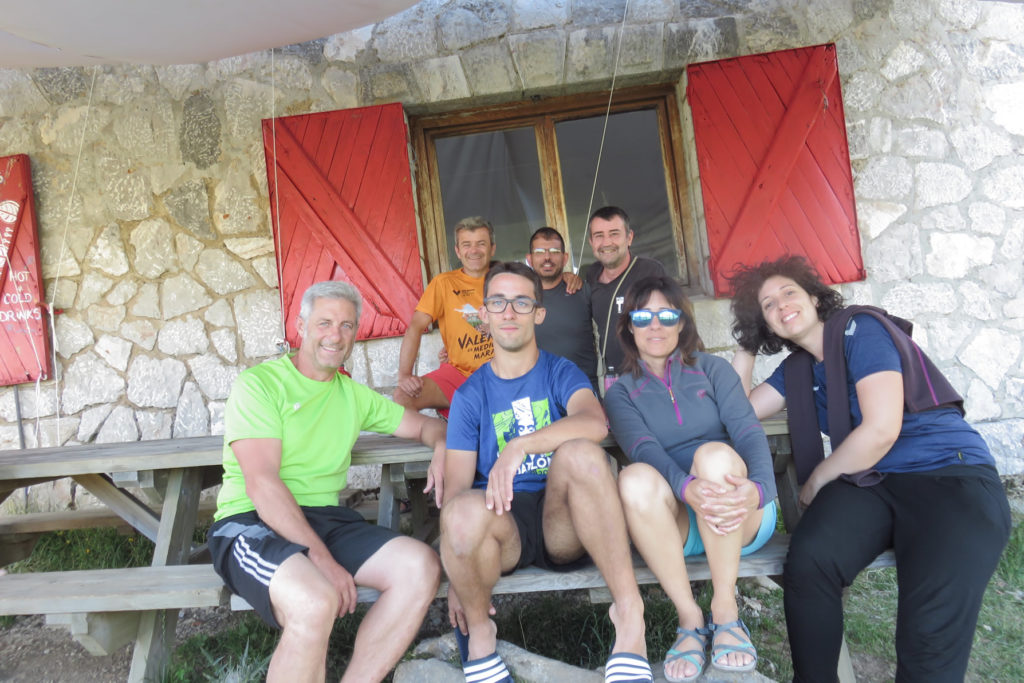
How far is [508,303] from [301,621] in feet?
3.22

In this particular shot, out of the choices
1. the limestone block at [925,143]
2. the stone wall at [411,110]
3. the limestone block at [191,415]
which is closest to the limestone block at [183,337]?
the stone wall at [411,110]

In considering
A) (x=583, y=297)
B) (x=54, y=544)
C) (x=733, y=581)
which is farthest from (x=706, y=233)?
(x=54, y=544)

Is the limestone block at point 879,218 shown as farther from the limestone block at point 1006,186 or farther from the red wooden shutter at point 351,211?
the red wooden shutter at point 351,211

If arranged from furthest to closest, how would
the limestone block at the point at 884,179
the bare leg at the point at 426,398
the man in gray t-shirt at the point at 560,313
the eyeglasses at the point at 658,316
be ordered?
the limestone block at the point at 884,179, the man in gray t-shirt at the point at 560,313, the bare leg at the point at 426,398, the eyeglasses at the point at 658,316

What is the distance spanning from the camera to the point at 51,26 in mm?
2402

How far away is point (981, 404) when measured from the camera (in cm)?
346

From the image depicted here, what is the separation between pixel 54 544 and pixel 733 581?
321 cm

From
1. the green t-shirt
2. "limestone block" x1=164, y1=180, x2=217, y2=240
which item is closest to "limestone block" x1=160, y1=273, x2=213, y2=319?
"limestone block" x1=164, y1=180, x2=217, y2=240

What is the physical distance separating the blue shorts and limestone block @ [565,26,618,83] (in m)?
2.60

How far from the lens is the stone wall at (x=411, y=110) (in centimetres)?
350

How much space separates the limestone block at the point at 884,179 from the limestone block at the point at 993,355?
868 mm

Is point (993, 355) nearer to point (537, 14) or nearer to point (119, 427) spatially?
point (537, 14)

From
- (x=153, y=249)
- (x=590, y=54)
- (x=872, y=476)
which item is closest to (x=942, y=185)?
(x=590, y=54)

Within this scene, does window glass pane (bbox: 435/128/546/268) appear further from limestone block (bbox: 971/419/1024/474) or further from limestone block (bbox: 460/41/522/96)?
limestone block (bbox: 971/419/1024/474)
